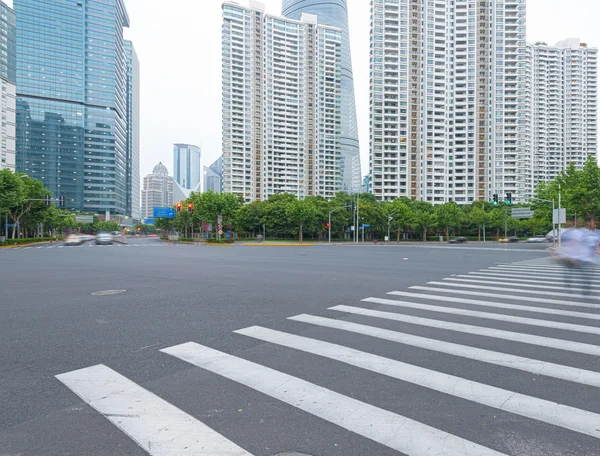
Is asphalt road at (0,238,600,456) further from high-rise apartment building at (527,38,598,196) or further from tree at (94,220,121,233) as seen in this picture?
high-rise apartment building at (527,38,598,196)

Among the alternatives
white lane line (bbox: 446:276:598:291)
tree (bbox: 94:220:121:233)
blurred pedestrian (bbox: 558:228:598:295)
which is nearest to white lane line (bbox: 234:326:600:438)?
white lane line (bbox: 446:276:598:291)

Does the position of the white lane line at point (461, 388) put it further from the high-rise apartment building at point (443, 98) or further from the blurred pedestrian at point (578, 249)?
the high-rise apartment building at point (443, 98)

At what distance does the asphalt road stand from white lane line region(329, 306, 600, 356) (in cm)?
3

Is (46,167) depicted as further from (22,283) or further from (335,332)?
(335,332)

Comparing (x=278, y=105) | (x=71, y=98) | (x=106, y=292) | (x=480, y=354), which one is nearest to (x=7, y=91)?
(x=71, y=98)

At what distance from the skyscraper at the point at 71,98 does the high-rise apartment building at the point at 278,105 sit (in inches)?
2162

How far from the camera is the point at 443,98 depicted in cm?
12100

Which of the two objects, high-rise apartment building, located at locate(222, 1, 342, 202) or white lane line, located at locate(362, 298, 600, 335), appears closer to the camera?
white lane line, located at locate(362, 298, 600, 335)

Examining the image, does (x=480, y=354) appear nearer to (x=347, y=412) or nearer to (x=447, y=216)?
(x=347, y=412)

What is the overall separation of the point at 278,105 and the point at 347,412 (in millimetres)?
150345

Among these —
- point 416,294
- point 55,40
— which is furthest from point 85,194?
point 416,294

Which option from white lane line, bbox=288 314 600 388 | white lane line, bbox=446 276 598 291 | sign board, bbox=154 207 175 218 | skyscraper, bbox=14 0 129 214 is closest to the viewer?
white lane line, bbox=288 314 600 388

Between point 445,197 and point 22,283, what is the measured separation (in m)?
122

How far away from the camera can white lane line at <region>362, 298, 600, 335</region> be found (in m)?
5.86
